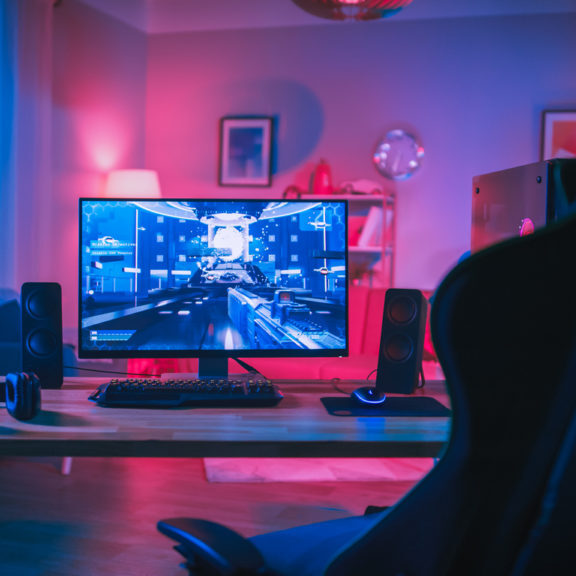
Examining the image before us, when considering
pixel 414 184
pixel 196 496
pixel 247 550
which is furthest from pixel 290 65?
pixel 247 550

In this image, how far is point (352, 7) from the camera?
250 centimetres

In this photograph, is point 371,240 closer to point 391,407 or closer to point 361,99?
point 361,99

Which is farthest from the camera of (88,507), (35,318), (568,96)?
(568,96)

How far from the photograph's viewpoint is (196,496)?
2662mm

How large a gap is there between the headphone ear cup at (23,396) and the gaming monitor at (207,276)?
0.28 m

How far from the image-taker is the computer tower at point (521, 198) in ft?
4.28

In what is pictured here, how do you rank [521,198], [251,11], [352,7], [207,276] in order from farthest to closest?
[251,11], [352,7], [207,276], [521,198]

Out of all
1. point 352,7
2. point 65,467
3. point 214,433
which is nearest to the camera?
point 214,433

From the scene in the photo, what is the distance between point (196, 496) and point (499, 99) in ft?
12.0

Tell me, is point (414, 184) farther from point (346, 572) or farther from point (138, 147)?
point (346, 572)

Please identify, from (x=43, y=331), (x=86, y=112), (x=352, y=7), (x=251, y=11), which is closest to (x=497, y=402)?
(x=43, y=331)

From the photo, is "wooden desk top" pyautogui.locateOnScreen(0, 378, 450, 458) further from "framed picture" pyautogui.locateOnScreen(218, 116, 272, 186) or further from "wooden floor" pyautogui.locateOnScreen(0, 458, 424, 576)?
"framed picture" pyautogui.locateOnScreen(218, 116, 272, 186)

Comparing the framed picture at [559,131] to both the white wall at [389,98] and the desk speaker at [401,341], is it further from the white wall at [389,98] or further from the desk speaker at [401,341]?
the desk speaker at [401,341]

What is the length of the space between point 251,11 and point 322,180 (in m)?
1.49
